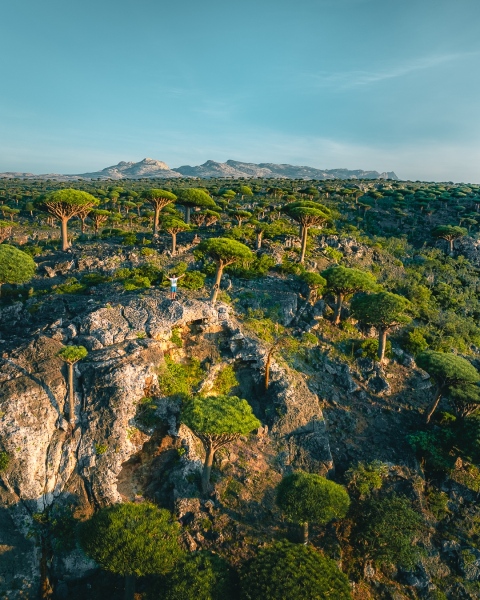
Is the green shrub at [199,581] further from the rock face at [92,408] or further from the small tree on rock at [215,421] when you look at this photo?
the small tree on rock at [215,421]

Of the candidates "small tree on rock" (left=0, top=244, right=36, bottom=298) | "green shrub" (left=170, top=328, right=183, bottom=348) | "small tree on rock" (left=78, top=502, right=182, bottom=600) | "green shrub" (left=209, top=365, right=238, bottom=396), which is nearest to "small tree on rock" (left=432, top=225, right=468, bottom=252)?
"green shrub" (left=209, top=365, right=238, bottom=396)

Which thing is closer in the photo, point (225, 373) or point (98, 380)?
point (98, 380)

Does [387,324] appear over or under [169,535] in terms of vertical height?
over

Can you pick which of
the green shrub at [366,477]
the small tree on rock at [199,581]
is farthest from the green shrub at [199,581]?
the green shrub at [366,477]

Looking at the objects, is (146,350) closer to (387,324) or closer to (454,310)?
(387,324)

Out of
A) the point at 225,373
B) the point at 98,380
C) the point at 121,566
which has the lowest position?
the point at 121,566

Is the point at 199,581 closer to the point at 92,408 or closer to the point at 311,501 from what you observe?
the point at 311,501

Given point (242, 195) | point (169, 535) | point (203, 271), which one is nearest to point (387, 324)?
point (203, 271)
